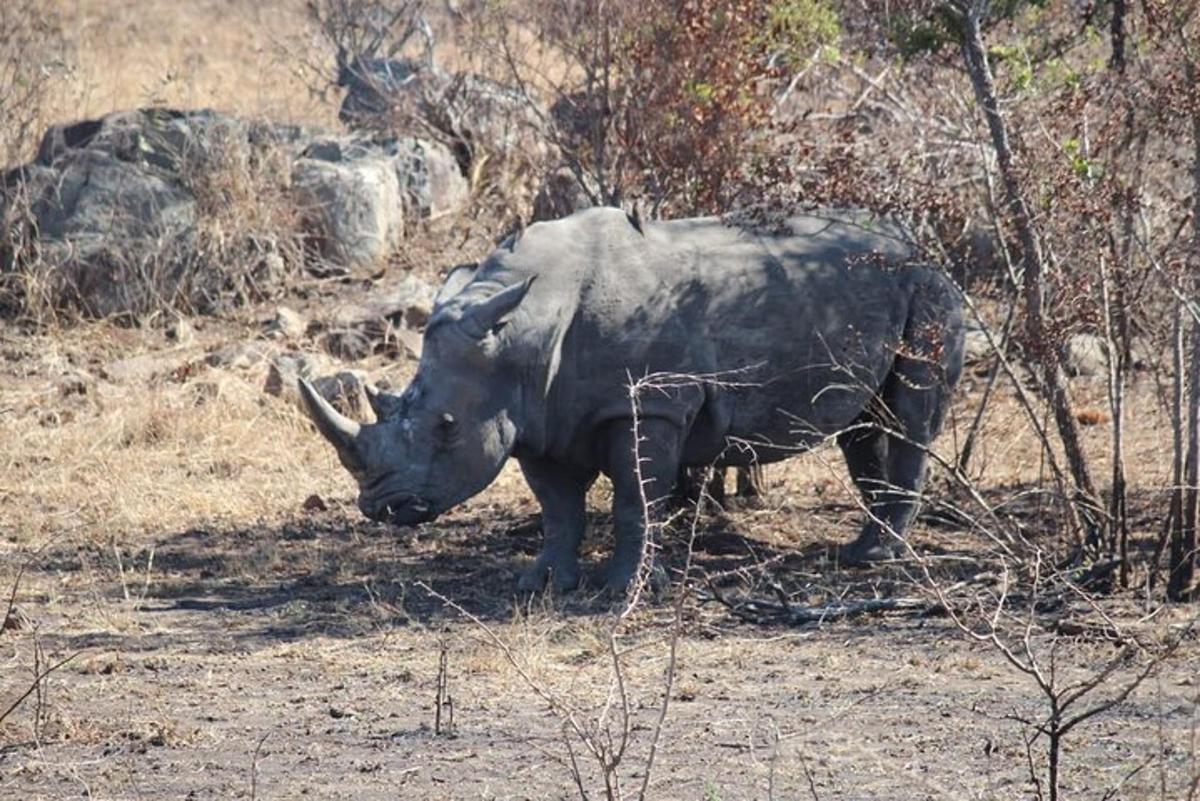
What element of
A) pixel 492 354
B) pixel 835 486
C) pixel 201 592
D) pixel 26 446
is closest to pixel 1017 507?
pixel 835 486

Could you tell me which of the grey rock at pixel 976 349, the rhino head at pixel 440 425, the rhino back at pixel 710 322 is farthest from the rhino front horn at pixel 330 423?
the grey rock at pixel 976 349

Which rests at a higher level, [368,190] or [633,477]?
[368,190]

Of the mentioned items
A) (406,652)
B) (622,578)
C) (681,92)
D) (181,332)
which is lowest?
(406,652)

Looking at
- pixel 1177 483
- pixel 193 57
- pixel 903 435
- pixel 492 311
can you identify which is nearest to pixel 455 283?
pixel 492 311

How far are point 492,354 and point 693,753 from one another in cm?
256

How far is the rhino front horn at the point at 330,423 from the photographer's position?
858 cm

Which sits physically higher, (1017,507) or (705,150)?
(705,150)

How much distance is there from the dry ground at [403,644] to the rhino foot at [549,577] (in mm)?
144

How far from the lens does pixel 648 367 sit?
888cm

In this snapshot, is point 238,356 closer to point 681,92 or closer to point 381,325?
point 381,325

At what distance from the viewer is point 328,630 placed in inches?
332

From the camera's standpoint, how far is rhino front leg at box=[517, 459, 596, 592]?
29.9 ft

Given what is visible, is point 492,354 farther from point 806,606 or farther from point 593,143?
point 593,143

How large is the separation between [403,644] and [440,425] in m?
0.99
